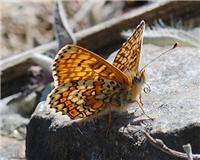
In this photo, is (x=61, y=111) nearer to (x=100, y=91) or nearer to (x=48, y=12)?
(x=100, y=91)

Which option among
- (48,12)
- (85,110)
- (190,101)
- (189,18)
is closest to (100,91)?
(85,110)

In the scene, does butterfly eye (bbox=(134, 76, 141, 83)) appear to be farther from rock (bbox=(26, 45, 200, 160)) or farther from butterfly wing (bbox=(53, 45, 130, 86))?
rock (bbox=(26, 45, 200, 160))

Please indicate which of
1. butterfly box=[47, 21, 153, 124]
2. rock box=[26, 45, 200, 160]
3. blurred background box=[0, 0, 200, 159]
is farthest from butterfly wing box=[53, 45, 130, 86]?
blurred background box=[0, 0, 200, 159]

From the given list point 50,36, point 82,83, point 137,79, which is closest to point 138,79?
point 137,79

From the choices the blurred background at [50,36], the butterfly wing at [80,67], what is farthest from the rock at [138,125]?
the blurred background at [50,36]

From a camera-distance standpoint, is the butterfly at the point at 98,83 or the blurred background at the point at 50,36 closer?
the butterfly at the point at 98,83

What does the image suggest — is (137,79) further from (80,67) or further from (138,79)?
(80,67)

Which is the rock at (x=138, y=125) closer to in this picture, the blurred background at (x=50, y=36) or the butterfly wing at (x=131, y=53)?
the butterfly wing at (x=131, y=53)
